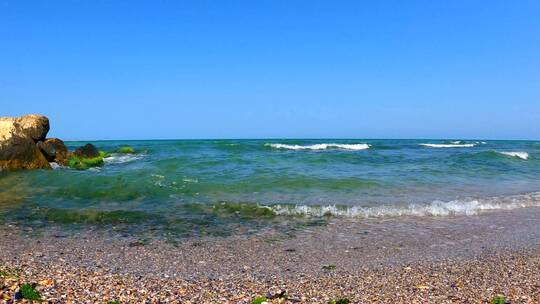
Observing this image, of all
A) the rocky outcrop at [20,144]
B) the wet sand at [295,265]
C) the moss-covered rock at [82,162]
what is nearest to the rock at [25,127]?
the rocky outcrop at [20,144]

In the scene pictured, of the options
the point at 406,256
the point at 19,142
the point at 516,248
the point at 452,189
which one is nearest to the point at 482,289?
the point at 406,256

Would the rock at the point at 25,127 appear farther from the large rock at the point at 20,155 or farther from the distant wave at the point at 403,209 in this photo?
the distant wave at the point at 403,209

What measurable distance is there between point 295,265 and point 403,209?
5.99m

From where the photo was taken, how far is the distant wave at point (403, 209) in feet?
38.5

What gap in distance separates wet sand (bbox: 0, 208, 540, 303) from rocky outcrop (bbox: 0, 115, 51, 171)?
14.3m

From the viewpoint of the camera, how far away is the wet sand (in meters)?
5.60

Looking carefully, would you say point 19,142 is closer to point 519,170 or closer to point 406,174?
point 406,174

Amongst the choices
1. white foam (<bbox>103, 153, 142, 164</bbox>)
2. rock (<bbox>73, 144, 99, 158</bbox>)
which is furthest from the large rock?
white foam (<bbox>103, 153, 142, 164</bbox>)

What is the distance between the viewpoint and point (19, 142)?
2300cm

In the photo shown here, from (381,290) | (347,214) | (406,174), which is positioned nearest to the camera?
(381,290)

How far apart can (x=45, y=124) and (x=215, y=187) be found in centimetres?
1490

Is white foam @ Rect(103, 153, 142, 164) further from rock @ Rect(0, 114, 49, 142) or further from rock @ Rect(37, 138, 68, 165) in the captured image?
rock @ Rect(0, 114, 49, 142)

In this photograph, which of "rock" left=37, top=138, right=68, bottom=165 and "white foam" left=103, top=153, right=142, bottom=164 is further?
"white foam" left=103, top=153, right=142, bottom=164

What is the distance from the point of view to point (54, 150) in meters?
26.5
